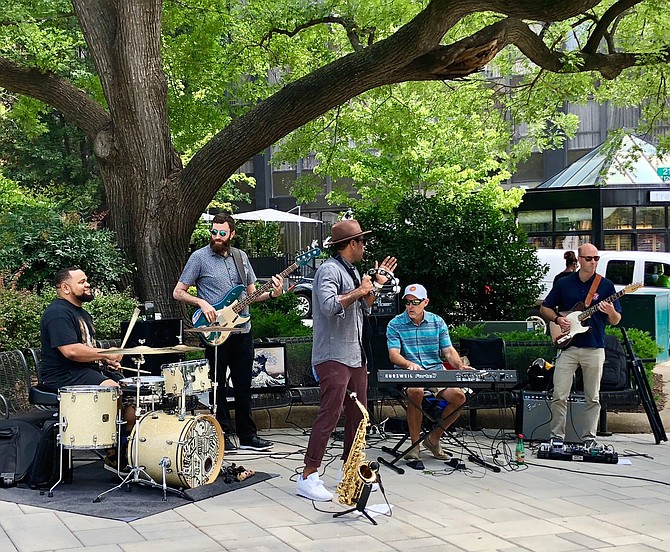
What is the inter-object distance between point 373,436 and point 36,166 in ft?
64.4

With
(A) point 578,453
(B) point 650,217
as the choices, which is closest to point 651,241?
(B) point 650,217

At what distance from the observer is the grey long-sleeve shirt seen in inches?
265

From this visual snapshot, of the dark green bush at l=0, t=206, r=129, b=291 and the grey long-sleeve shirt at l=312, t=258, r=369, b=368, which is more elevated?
the dark green bush at l=0, t=206, r=129, b=291

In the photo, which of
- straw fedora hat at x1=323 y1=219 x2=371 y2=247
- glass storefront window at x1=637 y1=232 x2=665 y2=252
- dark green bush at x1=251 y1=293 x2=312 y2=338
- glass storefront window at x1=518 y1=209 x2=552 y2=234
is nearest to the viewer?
straw fedora hat at x1=323 y1=219 x2=371 y2=247

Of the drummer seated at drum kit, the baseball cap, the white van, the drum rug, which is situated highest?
the white van

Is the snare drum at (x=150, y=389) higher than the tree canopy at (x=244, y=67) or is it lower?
lower

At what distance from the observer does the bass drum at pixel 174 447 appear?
675 centimetres

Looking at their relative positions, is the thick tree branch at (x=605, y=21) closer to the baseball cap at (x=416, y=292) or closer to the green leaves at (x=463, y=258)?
the green leaves at (x=463, y=258)

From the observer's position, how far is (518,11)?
11000mm

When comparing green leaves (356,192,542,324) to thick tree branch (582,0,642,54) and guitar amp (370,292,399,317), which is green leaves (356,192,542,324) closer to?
guitar amp (370,292,399,317)

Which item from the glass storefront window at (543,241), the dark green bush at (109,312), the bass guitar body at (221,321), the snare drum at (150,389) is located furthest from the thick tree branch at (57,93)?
the glass storefront window at (543,241)

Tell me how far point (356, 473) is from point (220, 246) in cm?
307

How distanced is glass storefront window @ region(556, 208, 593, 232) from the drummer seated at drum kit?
21.8 m

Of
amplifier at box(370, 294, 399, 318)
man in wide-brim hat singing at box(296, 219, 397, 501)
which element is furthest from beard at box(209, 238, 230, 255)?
amplifier at box(370, 294, 399, 318)
